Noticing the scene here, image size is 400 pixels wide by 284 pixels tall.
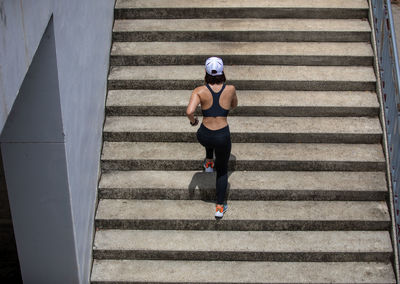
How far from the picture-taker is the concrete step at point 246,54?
8031 millimetres

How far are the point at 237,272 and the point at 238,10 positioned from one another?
3.82m

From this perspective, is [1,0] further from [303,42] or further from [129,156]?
[303,42]

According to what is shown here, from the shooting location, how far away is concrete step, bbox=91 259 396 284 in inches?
259

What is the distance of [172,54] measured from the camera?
26.4 feet

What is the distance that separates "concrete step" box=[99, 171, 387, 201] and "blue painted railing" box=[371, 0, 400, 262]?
29 centimetres

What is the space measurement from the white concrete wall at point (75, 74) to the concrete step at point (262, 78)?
44 centimetres

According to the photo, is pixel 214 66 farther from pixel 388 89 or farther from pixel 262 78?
pixel 388 89

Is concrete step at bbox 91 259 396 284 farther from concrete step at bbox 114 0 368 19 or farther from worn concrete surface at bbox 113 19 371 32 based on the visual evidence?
concrete step at bbox 114 0 368 19

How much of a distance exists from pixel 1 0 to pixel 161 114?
3.97m

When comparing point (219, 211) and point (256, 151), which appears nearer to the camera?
point (219, 211)

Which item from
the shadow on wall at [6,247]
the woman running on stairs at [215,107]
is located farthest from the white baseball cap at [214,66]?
the shadow on wall at [6,247]

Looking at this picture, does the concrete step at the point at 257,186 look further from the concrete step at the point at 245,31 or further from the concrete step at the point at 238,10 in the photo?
the concrete step at the point at 238,10

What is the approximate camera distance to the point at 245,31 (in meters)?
8.22

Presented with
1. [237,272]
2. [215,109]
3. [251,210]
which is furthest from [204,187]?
[215,109]
